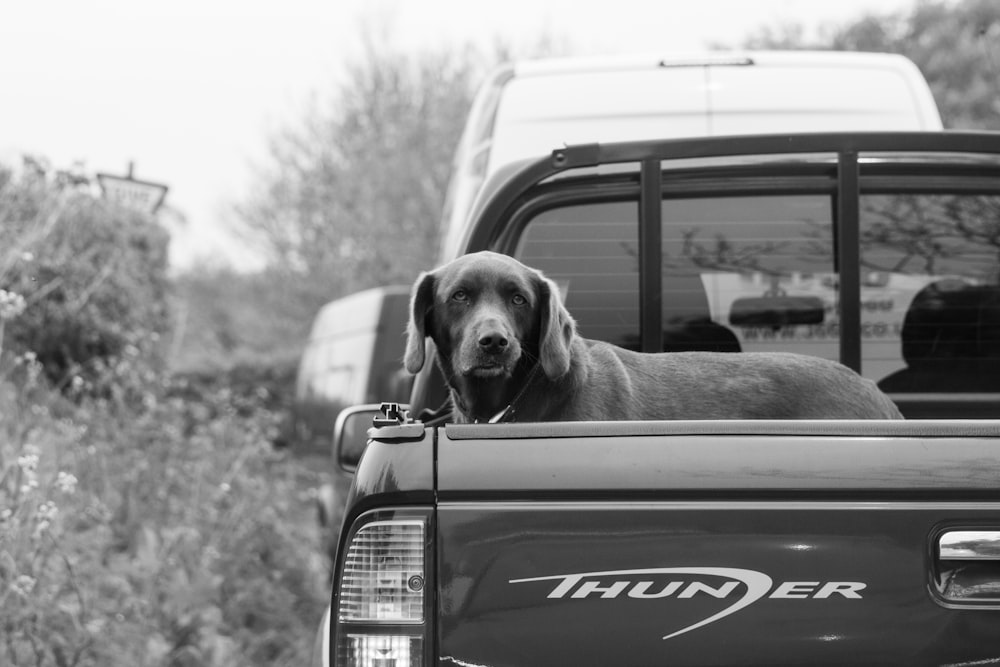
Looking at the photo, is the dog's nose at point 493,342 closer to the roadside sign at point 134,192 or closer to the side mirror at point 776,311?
the side mirror at point 776,311

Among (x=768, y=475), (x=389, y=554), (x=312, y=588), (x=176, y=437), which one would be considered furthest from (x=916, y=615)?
(x=176, y=437)

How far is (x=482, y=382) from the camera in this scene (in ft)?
12.8

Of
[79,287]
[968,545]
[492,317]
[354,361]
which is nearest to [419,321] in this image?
[492,317]

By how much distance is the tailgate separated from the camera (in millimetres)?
2188

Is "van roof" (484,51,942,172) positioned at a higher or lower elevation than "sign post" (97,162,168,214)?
lower

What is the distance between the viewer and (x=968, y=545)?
2.20 metres

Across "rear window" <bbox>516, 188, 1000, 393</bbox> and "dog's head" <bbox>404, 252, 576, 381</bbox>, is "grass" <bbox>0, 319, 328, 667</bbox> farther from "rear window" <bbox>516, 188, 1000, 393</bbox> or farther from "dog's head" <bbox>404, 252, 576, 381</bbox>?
"rear window" <bbox>516, 188, 1000, 393</bbox>

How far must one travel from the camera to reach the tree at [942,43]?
2441 cm

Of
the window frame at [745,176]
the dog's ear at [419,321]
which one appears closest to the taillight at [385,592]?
the dog's ear at [419,321]

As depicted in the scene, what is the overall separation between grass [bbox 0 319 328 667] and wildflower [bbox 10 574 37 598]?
0.01 m

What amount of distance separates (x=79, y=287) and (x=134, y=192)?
2062 mm

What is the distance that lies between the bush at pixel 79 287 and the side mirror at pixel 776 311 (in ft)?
14.9

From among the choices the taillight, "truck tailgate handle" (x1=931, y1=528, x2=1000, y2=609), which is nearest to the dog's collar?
the taillight

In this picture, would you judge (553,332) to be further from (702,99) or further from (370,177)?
(370,177)
